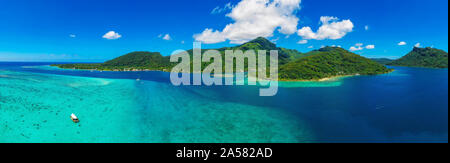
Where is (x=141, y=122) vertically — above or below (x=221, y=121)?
above

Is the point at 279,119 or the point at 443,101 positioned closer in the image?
the point at 279,119

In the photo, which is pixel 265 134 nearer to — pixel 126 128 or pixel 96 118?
pixel 126 128

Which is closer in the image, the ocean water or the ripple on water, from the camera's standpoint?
the ripple on water

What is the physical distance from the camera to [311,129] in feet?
78.2

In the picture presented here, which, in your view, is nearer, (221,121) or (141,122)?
(141,122)

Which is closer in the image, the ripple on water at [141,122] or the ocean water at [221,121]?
the ripple on water at [141,122]

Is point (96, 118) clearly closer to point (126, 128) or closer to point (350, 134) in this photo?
point (126, 128)
